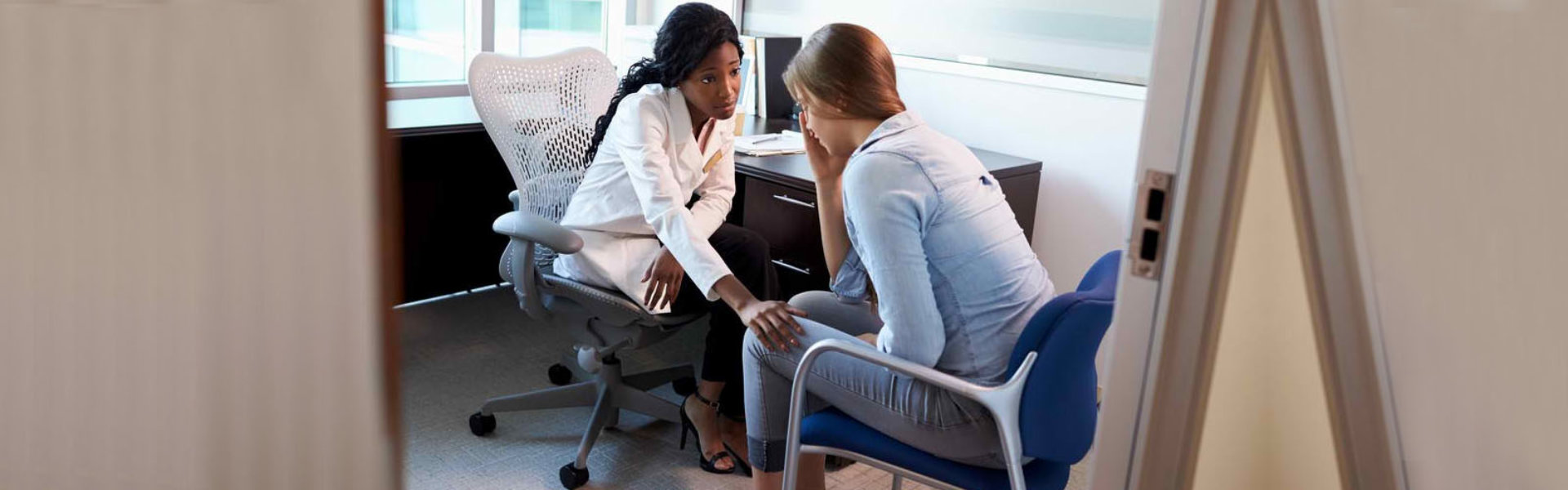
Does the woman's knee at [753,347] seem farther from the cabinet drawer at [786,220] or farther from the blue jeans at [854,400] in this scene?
the cabinet drawer at [786,220]

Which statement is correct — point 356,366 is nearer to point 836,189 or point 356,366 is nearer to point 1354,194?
point 1354,194

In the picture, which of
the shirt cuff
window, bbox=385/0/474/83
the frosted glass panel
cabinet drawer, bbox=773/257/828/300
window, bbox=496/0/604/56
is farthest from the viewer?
window, bbox=496/0/604/56

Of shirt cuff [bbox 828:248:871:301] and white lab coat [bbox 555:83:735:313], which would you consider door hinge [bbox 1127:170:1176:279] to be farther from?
white lab coat [bbox 555:83:735:313]

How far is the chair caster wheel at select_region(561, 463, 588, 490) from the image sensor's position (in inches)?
96.3

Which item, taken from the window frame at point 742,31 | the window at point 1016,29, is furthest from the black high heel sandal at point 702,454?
the window at point 1016,29

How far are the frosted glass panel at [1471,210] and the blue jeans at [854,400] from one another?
30.2 inches

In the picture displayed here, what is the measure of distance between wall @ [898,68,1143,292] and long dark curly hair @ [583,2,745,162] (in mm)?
933

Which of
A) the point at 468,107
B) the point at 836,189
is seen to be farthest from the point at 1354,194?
the point at 468,107

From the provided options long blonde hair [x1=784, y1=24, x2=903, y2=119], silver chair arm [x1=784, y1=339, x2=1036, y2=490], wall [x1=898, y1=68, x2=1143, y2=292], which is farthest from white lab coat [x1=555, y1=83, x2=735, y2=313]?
wall [x1=898, y1=68, x2=1143, y2=292]

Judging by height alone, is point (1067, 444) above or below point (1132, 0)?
below

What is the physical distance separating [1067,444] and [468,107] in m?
2.20

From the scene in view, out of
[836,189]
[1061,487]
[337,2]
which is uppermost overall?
[337,2]

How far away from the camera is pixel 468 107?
333 cm

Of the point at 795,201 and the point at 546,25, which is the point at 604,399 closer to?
the point at 795,201
